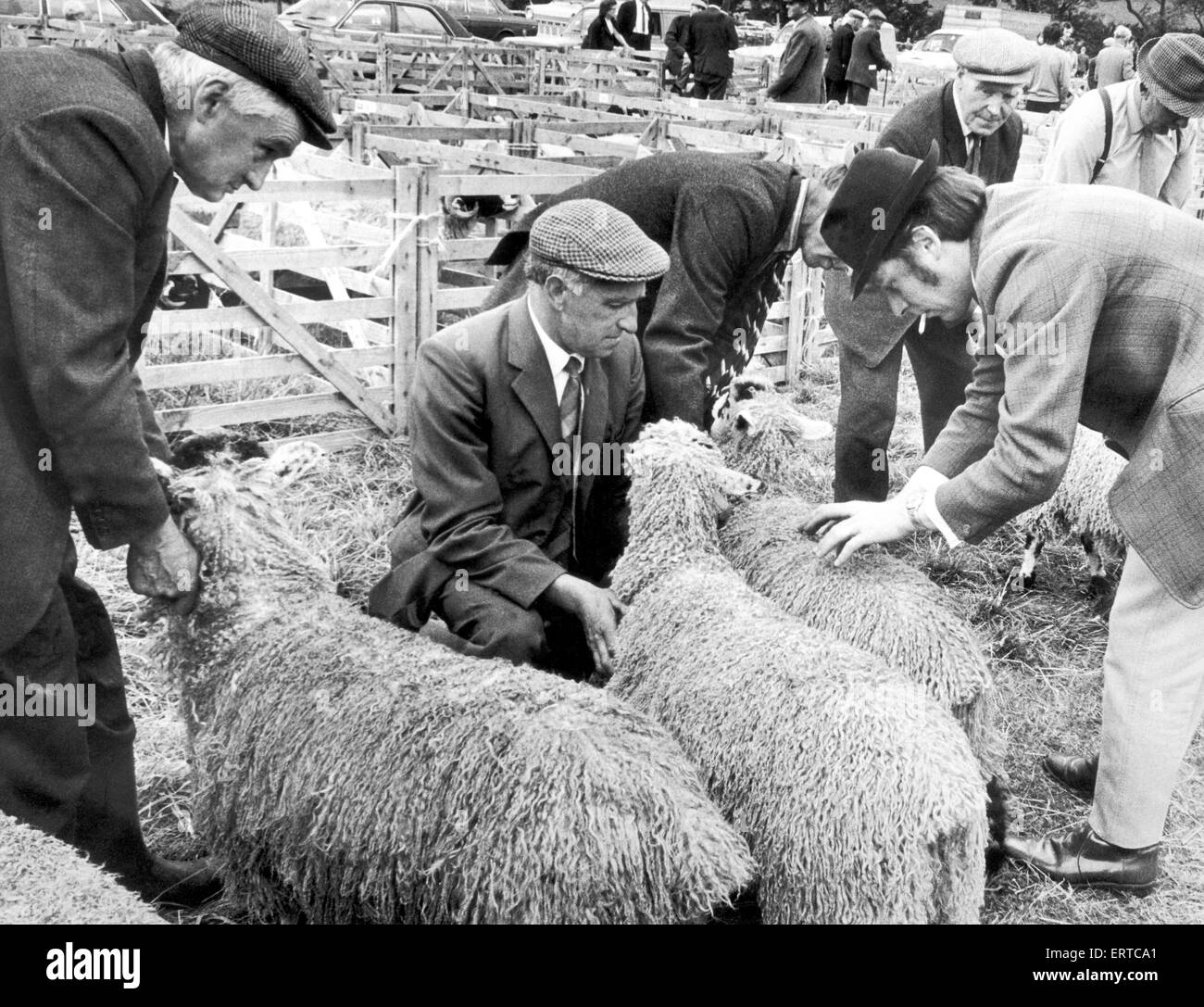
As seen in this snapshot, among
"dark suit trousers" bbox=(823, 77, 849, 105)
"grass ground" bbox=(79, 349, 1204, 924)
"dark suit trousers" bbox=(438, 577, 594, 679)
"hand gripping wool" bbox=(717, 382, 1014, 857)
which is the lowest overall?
"grass ground" bbox=(79, 349, 1204, 924)

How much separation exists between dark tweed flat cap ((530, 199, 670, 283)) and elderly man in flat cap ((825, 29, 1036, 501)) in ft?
4.13

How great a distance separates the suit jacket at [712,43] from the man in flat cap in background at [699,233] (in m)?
13.0

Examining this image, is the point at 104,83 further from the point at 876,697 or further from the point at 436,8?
the point at 436,8

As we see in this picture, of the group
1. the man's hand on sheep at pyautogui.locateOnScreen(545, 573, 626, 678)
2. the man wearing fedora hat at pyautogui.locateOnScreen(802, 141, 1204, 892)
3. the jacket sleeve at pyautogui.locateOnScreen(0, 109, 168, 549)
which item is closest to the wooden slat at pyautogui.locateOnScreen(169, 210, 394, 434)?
the man's hand on sheep at pyautogui.locateOnScreen(545, 573, 626, 678)

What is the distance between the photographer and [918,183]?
281cm

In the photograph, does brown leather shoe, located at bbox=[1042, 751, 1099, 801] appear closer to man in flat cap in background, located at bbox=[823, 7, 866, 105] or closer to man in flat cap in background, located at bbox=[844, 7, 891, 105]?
man in flat cap in background, located at bbox=[844, 7, 891, 105]

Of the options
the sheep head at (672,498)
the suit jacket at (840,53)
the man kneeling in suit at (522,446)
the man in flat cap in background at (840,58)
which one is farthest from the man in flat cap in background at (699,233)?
the suit jacket at (840,53)

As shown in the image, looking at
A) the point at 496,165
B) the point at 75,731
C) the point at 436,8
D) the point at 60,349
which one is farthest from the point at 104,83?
the point at 436,8

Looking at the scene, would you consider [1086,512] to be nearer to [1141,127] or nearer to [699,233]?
[1141,127]

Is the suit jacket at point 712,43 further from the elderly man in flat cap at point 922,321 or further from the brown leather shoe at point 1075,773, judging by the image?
the brown leather shoe at point 1075,773

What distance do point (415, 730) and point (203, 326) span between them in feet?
11.4

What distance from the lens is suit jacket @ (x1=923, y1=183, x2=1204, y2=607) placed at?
2705 mm

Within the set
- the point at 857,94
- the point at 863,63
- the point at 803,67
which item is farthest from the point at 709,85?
the point at 857,94

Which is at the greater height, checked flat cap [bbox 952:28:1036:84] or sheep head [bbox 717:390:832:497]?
checked flat cap [bbox 952:28:1036:84]
